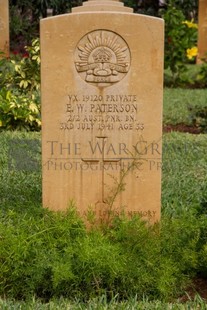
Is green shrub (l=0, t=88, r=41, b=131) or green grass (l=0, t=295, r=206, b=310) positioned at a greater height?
green shrub (l=0, t=88, r=41, b=131)

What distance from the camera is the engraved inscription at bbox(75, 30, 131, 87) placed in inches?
176

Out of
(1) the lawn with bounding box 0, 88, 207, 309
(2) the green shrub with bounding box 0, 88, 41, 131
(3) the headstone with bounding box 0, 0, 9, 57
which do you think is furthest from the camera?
(3) the headstone with bounding box 0, 0, 9, 57

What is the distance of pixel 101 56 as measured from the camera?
449 cm

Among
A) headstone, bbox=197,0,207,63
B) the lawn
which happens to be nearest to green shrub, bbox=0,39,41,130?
the lawn

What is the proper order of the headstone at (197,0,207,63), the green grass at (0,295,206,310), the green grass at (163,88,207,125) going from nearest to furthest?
1. the green grass at (0,295,206,310)
2. the green grass at (163,88,207,125)
3. the headstone at (197,0,207,63)

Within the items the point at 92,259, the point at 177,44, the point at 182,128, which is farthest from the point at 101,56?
the point at 177,44

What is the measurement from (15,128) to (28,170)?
79.0 inches

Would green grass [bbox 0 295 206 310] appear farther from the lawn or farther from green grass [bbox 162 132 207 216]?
green grass [bbox 162 132 207 216]

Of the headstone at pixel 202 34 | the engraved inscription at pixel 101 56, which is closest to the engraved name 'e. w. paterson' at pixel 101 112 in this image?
the engraved inscription at pixel 101 56

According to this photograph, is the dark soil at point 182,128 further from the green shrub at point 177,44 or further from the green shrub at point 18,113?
the green shrub at point 177,44

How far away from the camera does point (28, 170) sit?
6449 mm

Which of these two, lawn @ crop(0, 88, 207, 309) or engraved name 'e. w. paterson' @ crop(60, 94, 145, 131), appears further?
engraved name 'e. w. paterson' @ crop(60, 94, 145, 131)

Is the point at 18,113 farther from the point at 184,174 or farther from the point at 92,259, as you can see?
the point at 92,259

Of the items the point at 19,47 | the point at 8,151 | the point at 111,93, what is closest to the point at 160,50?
the point at 111,93
